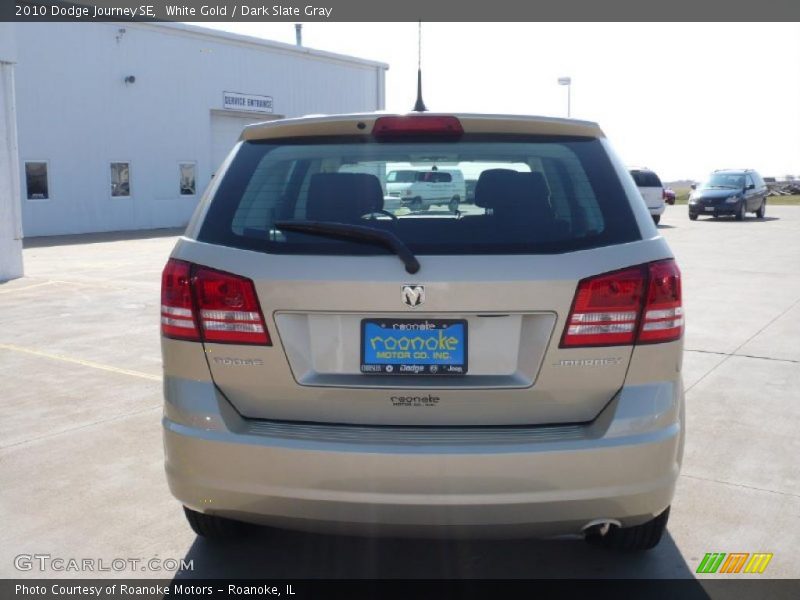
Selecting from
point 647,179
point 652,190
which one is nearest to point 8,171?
point 652,190

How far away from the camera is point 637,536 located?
3559mm

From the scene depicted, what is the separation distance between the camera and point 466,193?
12.2ft

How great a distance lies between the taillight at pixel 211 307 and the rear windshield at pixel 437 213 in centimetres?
14

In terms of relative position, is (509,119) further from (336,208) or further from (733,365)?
(733,365)

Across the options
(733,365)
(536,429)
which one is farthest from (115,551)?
(733,365)

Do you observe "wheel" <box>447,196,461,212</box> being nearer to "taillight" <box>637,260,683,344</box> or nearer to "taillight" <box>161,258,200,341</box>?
"taillight" <box>637,260,683,344</box>

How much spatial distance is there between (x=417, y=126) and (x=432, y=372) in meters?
0.89

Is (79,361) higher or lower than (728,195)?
lower

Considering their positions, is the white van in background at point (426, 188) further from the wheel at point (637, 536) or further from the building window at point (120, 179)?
the building window at point (120, 179)

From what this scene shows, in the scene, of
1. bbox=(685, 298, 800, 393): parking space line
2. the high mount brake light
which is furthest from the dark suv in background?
the high mount brake light

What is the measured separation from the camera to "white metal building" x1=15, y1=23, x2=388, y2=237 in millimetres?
23922

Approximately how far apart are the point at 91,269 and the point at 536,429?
13.4 metres

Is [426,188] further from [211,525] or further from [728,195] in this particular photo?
[728,195]

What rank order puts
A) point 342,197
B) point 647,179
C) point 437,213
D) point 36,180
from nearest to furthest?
1. point 342,197
2. point 437,213
3. point 36,180
4. point 647,179
